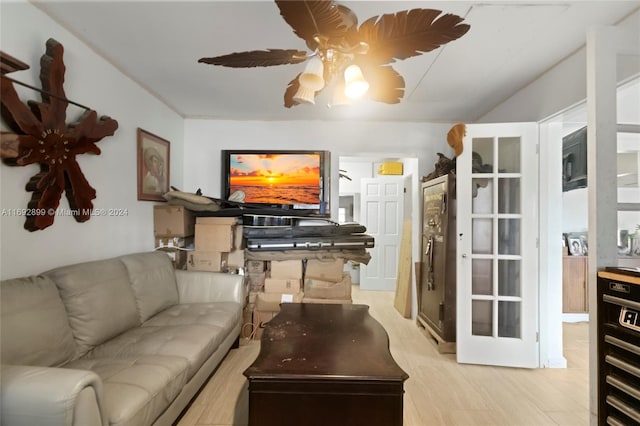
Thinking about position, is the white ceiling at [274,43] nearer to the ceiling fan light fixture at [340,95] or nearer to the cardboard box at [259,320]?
the ceiling fan light fixture at [340,95]

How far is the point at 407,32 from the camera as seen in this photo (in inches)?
46.3

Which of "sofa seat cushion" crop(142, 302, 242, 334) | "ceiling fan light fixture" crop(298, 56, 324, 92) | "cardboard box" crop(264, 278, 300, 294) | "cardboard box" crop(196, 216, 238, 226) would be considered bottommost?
"sofa seat cushion" crop(142, 302, 242, 334)

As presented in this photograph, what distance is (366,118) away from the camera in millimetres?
3422

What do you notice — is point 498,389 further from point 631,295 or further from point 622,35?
point 622,35

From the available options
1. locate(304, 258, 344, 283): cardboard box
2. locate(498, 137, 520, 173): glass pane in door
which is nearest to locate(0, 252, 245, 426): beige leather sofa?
locate(304, 258, 344, 283): cardboard box

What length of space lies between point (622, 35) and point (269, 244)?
2848mm

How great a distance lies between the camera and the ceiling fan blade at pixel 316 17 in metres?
1.05

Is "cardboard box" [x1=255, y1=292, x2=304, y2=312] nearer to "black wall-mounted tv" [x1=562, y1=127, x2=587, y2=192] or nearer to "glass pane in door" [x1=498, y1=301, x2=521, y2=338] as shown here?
"glass pane in door" [x1=498, y1=301, x2=521, y2=338]

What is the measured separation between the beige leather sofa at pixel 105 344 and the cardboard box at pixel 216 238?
1.51 ft

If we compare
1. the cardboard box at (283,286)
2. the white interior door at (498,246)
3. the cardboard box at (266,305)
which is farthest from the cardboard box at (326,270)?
the white interior door at (498,246)

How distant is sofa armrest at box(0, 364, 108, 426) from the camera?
970 millimetres

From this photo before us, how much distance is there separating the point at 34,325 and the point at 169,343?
63 centimetres

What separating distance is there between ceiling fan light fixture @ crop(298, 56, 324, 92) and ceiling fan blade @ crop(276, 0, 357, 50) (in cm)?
9

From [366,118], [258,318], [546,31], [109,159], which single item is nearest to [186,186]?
[109,159]
